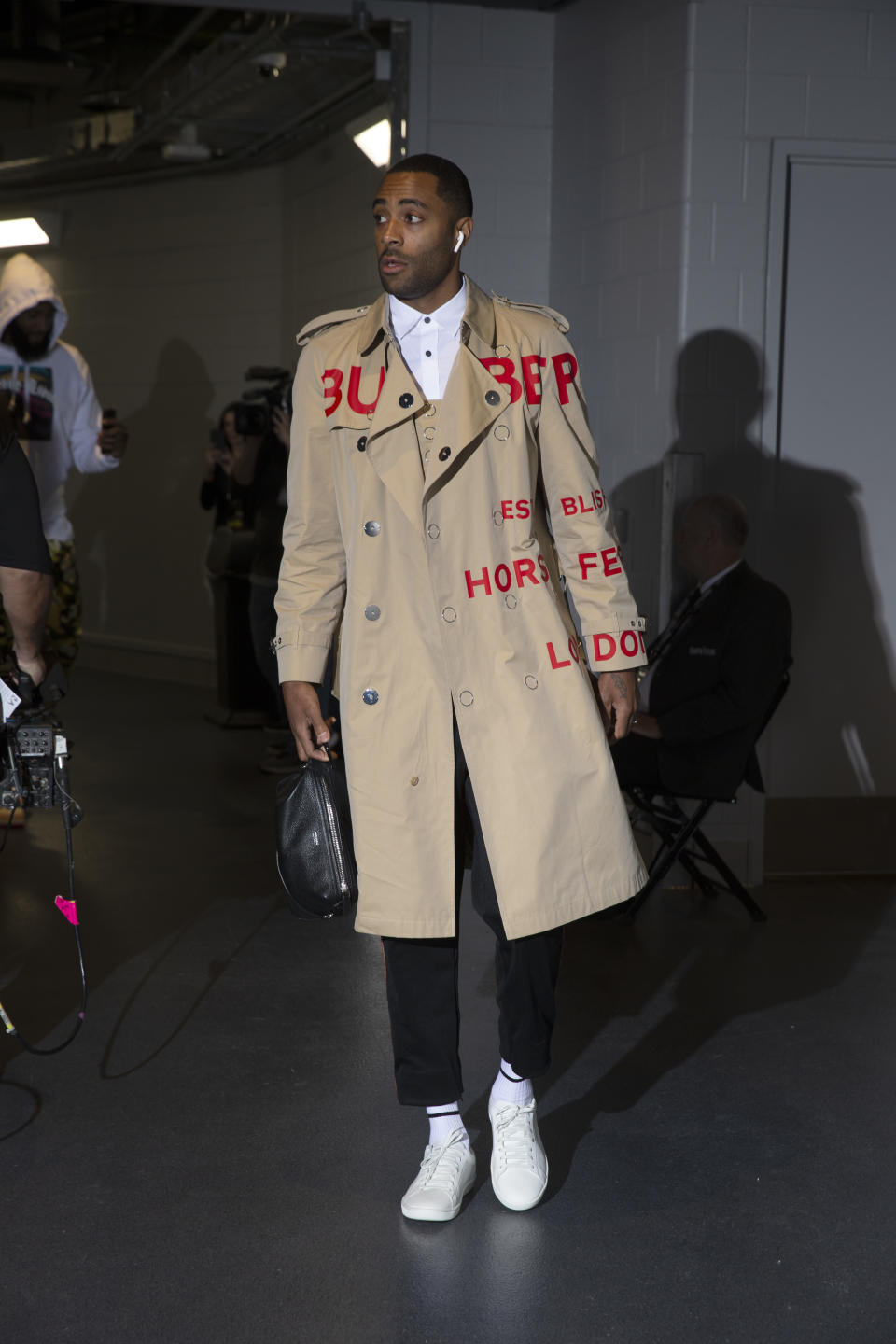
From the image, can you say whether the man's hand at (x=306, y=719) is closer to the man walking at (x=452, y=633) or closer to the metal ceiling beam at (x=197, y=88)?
the man walking at (x=452, y=633)

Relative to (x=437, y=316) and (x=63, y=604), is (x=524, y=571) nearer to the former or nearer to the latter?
(x=437, y=316)

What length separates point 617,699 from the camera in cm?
230

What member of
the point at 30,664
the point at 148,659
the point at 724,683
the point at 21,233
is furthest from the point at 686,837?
the point at 21,233

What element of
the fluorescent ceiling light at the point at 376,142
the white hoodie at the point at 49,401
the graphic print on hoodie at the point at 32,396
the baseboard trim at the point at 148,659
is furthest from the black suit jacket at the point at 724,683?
the baseboard trim at the point at 148,659

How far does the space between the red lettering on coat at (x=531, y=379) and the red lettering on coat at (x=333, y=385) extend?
0.29 meters

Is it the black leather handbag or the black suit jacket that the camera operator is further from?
the black suit jacket

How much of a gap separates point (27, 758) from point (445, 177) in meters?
1.31

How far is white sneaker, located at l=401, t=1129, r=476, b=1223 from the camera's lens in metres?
2.24

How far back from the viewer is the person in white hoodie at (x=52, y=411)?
4.88m

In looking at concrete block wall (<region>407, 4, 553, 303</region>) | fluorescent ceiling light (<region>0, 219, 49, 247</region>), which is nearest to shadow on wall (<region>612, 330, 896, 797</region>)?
concrete block wall (<region>407, 4, 553, 303</region>)

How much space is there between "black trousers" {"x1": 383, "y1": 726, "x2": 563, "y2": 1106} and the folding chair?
1.49 metres

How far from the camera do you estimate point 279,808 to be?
228 centimetres

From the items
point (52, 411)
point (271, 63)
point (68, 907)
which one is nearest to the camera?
point (68, 907)

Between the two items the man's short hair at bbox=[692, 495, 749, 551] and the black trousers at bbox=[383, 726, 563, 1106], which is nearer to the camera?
the black trousers at bbox=[383, 726, 563, 1106]
